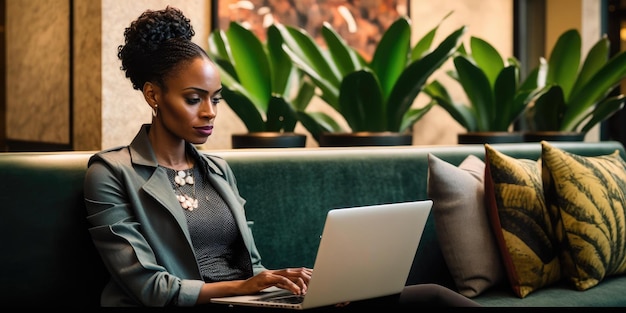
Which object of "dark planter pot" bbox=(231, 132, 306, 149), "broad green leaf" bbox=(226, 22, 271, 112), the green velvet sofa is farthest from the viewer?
"broad green leaf" bbox=(226, 22, 271, 112)

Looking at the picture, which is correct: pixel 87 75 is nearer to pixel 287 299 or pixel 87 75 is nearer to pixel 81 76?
pixel 81 76

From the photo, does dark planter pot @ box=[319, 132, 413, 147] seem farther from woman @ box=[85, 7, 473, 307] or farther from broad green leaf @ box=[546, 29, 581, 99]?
broad green leaf @ box=[546, 29, 581, 99]

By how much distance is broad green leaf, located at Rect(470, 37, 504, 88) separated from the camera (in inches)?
120

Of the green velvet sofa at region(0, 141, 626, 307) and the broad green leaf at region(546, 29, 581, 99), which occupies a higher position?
the broad green leaf at region(546, 29, 581, 99)

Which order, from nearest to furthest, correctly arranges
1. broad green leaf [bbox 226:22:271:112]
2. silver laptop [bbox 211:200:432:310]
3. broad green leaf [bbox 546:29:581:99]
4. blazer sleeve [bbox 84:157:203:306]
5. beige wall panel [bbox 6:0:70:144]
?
silver laptop [bbox 211:200:432:310] → blazer sleeve [bbox 84:157:203:306] → broad green leaf [bbox 226:22:271:112] → beige wall panel [bbox 6:0:70:144] → broad green leaf [bbox 546:29:581:99]

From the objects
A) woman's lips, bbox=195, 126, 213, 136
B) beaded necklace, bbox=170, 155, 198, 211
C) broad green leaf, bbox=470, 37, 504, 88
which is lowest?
beaded necklace, bbox=170, 155, 198, 211

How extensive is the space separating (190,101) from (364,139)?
0.90 meters

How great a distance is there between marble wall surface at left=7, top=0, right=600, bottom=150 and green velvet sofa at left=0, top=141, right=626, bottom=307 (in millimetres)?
729

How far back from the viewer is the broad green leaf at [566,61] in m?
3.14

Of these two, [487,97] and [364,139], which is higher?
[487,97]

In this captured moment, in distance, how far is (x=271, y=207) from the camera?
2107 mm

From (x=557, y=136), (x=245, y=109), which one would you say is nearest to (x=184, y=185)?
(x=245, y=109)

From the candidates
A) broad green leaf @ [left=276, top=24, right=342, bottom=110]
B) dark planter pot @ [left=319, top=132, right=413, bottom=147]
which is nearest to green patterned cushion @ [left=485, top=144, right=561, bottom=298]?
dark planter pot @ [left=319, top=132, right=413, bottom=147]

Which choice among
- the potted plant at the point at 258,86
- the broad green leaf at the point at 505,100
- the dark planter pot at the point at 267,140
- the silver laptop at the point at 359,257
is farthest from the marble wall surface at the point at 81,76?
the silver laptop at the point at 359,257
